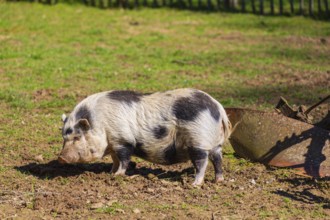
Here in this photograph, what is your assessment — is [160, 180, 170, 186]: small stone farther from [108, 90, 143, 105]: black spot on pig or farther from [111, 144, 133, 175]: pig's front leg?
[108, 90, 143, 105]: black spot on pig

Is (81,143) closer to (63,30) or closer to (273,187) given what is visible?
(273,187)

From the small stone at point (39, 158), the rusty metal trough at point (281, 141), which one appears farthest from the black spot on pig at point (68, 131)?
the rusty metal trough at point (281, 141)

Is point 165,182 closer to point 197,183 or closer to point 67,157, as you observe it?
point 197,183

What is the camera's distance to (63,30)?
15727 mm

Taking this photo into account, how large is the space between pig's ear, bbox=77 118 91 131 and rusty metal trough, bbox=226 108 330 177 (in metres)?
1.47

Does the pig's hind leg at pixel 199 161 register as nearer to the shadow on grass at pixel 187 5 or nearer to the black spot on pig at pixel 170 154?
the black spot on pig at pixel 170 154

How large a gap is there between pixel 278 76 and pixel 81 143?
6.00 m

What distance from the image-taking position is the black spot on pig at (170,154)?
633 centimetres

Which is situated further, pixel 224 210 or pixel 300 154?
pixel 300 154

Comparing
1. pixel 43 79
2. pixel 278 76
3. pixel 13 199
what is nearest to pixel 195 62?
pixel 278 76

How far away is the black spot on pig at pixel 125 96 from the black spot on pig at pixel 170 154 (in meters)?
0.52

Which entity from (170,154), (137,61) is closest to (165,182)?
(170,154)

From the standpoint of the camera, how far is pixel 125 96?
6445mm

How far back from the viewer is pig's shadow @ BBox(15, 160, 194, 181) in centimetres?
661
